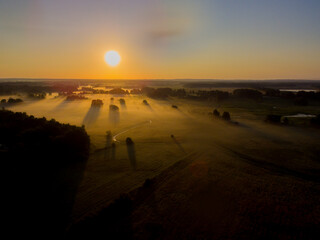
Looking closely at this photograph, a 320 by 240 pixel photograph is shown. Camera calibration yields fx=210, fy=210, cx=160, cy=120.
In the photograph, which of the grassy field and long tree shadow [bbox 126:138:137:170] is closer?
the grassy field

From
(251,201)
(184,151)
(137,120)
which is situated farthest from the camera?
(137,120)

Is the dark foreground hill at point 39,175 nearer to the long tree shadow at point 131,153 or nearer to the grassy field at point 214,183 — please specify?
the grassy field at point 214,183

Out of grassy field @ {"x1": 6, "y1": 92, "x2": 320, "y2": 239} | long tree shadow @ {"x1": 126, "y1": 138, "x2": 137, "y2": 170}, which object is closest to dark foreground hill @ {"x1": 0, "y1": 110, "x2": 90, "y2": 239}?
Answer: grassy field @ {"x1": 6, "y1": 92, "x2": 320, "y2": 239}

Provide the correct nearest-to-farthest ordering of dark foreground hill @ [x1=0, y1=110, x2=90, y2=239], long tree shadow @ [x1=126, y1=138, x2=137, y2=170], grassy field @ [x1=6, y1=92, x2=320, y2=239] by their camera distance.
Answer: grassy field @ [x1=6, y1=92, x2=320, y2=239], dark foreground hill @ [x1=0, y1=110, x2=90, y2=239], long tree shadow @ [x1=126, y1=138, x2=137, y2=170]

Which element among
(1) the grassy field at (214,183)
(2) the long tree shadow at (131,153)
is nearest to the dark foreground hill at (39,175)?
(1) the grassy field at (214,183)

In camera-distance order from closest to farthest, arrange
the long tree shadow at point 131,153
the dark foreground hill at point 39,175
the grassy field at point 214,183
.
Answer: the grassy field at point 214,183 < the dark foreground hill at point 39,175 < the long tree shadow at point 131,153

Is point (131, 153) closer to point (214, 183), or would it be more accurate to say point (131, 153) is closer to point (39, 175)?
point (39, 175)

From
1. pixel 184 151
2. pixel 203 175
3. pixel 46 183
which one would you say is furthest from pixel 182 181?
pixel 46 183

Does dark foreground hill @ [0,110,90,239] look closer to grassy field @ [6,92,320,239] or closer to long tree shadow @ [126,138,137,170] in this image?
grassy field @ [6,92,320,239]

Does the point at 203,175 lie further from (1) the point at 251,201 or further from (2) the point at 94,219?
(2) the point at 94,219
